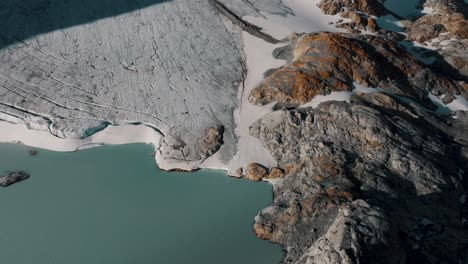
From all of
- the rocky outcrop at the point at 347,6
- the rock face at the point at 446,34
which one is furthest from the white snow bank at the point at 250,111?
the rock face at the point at 446,34

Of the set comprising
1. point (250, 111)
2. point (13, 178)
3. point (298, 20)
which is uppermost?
point (298, 20)

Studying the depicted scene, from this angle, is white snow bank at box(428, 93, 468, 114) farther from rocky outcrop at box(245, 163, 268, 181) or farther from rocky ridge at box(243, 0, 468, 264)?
rocky outcrop at box(245, 163, 268, 181)

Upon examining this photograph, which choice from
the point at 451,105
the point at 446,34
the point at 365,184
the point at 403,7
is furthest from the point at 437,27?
the point at 365,184

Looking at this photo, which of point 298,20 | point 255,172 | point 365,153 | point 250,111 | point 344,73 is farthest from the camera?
point 298,20

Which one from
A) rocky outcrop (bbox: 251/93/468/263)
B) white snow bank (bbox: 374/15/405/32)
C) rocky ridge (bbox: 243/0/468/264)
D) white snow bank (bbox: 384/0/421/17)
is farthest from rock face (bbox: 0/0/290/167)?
white snow bank (bbox: 384/0/421/17)

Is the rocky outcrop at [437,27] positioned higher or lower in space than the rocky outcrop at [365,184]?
higher

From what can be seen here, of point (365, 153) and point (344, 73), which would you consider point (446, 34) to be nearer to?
point (344, 73)

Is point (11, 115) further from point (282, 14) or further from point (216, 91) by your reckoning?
point (282, 14)

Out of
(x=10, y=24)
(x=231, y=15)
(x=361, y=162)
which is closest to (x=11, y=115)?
(x=10, y=24)

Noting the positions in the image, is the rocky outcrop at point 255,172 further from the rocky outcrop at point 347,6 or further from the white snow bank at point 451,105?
the rocky outcrop at point 347,6
